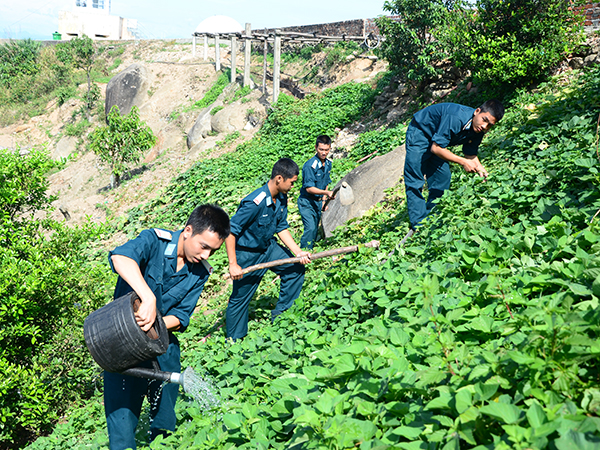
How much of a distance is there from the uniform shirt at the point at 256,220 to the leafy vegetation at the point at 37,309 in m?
2.09

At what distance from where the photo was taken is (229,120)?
52.4 feet

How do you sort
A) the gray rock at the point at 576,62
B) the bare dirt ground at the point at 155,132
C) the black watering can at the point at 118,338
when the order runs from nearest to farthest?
1. the black watering can at the point at 118,338
2. the gray rock at the point at 576,62
3. the bare dirt ground at the point at 155,132

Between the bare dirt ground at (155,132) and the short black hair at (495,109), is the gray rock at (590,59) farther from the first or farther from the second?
the bare dirt ground at (155,132)

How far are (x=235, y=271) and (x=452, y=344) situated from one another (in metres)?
2.52

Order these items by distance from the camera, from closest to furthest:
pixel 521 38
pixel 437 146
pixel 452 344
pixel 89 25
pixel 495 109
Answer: pixel 452 344, pixel 495 109, pixel 437 146, pixel 521 38, pixel 89 25

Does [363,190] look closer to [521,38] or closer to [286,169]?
[286,169]

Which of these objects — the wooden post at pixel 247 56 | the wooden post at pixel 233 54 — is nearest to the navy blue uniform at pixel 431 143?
the wooden post at pixel 247 56

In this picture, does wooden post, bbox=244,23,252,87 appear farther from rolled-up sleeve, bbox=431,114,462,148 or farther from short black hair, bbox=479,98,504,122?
short black hair, bbox=479,98,504,122

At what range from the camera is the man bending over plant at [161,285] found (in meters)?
2.68

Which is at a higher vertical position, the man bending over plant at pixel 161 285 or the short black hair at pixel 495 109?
the short black hair at pixel 495 109

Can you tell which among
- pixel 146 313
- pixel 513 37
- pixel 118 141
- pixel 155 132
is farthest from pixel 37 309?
pixel 155 132

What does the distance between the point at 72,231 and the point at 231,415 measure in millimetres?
4361

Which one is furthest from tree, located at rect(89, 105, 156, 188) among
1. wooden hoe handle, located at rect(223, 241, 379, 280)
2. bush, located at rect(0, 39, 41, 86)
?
bush, located at rect(0, 39, 41, 86)

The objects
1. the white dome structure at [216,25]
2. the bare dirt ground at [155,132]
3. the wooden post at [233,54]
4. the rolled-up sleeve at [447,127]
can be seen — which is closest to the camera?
the rolled-up sleeve at [447,127]
